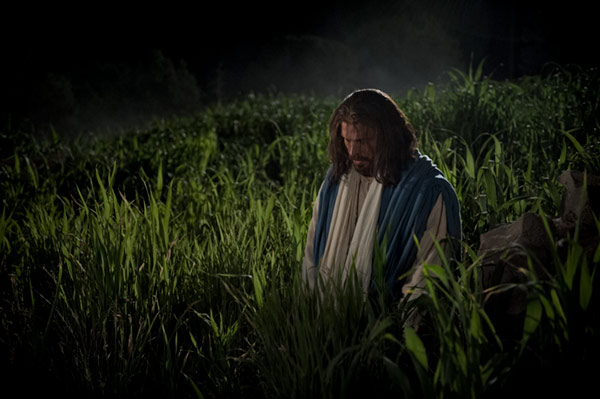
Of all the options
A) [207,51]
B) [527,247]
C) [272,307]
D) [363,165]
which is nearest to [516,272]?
[527,247]

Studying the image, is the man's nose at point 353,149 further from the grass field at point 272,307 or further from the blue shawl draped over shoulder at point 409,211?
the grass field at point 272,307

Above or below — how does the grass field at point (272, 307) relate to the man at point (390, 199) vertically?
below

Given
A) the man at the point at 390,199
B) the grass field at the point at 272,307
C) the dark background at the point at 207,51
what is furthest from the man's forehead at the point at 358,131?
the dark background at the point at 207,51

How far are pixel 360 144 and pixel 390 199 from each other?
21 cm

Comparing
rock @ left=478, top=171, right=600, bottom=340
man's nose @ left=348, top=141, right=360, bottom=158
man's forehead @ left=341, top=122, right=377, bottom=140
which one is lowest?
rock @ left=478, top=171, right=600, bottom=340

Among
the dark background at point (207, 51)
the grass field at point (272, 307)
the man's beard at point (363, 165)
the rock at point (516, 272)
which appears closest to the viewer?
the grass field at point (272, 307)

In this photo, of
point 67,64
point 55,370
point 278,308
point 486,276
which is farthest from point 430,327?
point 67,64

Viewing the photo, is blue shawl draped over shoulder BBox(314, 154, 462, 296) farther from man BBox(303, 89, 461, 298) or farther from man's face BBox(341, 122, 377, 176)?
man's face BBox(341, 122, 377, 176)

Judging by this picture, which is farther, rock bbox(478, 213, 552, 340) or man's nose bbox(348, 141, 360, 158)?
man's nose bbox(348, 141, 360, 158)

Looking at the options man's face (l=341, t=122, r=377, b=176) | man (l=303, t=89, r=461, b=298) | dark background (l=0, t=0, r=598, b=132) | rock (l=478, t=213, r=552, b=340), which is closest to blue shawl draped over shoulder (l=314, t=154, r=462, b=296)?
man (l=303, t=89, r=461, b=298)

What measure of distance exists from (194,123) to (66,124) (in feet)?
20.2

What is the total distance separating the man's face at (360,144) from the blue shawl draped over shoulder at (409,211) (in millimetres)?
108

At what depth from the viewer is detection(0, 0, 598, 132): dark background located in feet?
37.0

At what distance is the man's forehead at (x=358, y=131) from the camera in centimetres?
177
